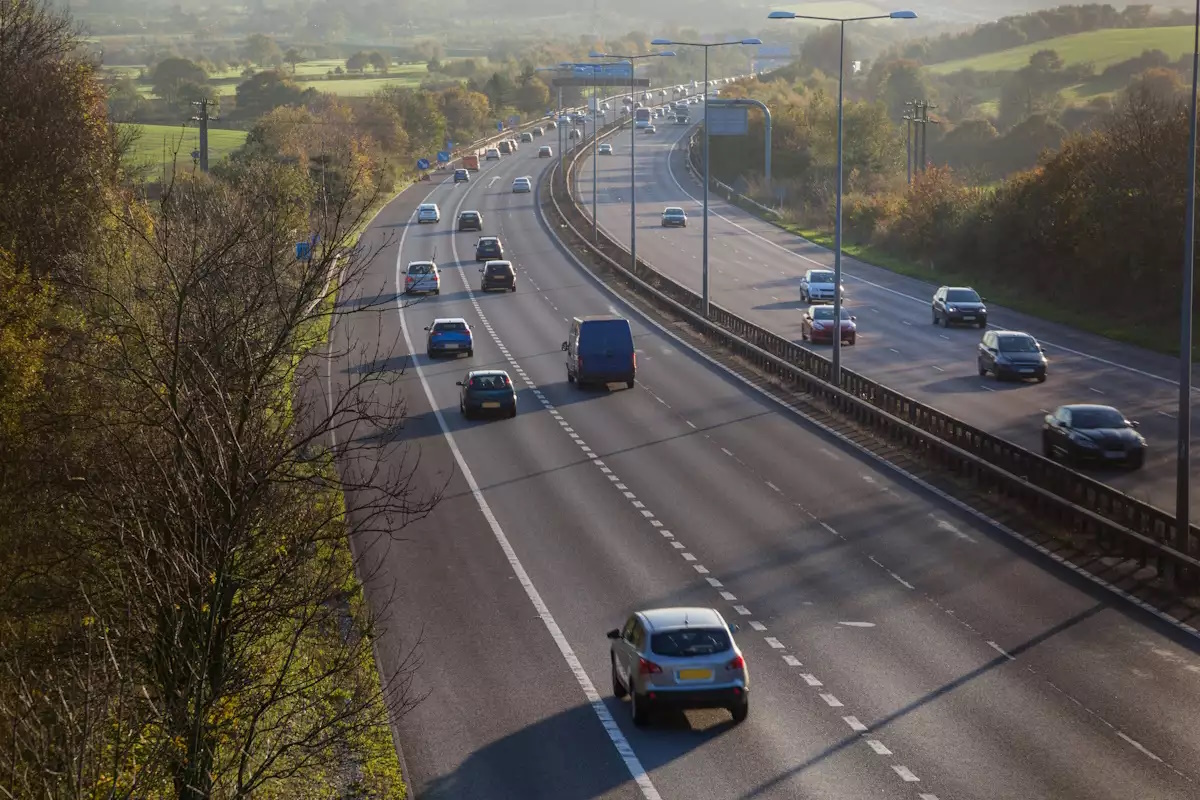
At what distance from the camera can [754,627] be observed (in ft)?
85.5

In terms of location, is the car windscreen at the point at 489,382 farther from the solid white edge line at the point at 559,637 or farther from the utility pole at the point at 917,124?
the utility pole at the point at 917,124

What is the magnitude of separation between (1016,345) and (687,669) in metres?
31.8

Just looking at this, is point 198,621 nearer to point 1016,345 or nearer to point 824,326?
point 1016,345

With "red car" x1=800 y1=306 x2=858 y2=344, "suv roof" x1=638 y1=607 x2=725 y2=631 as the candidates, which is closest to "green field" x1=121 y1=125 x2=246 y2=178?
"red car" x1=800 y1=306 x2=858 y2=344

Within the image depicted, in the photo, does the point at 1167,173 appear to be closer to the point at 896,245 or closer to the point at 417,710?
the point at 896,245

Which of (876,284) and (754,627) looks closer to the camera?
(754,627)

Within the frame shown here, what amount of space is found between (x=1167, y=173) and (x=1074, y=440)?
97.1 ft

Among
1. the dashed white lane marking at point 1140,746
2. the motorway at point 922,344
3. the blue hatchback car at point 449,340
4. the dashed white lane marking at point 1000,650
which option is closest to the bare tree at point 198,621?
the dashed white lane marking at point 1140,746

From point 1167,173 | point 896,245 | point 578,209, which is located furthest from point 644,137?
point 1167,173

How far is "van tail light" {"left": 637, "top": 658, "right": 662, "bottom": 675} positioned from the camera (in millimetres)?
20766

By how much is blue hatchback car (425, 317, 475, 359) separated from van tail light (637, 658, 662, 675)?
36.9 meters

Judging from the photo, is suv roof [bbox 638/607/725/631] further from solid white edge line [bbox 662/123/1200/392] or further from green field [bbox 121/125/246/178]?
A: green field [bbox 121/125/246/178]

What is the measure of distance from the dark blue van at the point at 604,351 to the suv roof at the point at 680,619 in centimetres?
2786

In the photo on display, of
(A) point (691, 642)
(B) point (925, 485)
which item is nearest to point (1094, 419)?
(B) point (925, 485)
